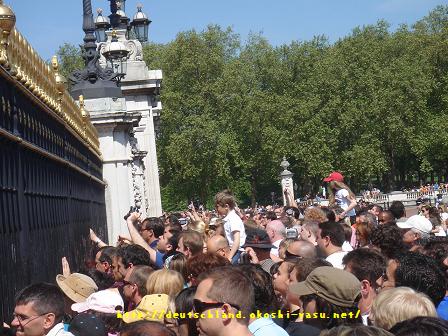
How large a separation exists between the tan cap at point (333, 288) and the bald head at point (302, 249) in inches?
97.7

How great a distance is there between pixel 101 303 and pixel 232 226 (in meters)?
3.97

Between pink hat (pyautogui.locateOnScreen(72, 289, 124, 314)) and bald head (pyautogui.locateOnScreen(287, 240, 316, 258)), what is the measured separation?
85.7 inches

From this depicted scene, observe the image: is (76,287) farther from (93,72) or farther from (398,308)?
(93,72)

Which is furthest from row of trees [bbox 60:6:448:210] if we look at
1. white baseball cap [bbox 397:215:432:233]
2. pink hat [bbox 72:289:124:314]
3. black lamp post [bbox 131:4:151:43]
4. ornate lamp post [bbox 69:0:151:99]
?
pink hat [bbox 72:289:124:314]

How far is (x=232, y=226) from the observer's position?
10141mm

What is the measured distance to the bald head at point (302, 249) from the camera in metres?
8.12

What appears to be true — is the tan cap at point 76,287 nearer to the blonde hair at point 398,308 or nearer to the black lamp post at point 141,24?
the blonde hair at point 398,308

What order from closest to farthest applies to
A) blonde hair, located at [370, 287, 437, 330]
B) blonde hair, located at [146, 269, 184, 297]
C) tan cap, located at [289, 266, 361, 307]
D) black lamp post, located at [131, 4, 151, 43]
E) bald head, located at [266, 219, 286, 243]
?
blonde hair, located at [370, 287, 437, 330] → tan cap, located at [289, 266, 361, 307] → blonde hair, located at [146, 269, 184, 297] → bald head, located at [266, 219, 286, 243] → black lamp post, located at [131, 4, 151, 43]

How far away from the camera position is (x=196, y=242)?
847 centimetres

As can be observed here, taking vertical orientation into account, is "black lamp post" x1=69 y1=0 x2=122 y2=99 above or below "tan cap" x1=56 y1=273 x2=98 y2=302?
above

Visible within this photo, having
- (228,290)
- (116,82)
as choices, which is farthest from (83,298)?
(116,82)

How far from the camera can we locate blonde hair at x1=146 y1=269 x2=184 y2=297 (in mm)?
6539

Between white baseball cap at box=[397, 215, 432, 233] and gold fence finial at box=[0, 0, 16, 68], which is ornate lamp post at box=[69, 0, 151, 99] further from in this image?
gold fence finial at box=[0, 0, 16, 68]

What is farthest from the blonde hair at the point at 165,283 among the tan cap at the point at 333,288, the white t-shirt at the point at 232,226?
the white t-shirt at the point at 232,226
